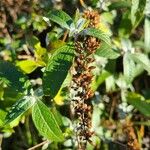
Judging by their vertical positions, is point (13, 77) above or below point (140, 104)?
above

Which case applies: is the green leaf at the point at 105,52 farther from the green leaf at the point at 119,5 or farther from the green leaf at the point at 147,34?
the green leaf at the point at 147,34

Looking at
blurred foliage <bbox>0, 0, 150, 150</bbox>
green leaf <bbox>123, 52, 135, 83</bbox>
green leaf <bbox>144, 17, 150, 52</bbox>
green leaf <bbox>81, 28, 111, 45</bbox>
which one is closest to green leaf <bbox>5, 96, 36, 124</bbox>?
blurred foliage <bbox>0, 0, 150, 150</bbox>

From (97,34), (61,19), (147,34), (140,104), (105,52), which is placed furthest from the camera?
(147,34)

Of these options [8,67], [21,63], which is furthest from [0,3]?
[8,67]

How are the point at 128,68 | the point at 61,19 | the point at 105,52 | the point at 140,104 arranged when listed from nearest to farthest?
the point at 61,19 → the point at 105,52 → the point at 128,68 → the point at 140,104

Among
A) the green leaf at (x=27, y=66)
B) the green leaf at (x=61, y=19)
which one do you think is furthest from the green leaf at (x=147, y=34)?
the green leaf at (x=61, y=19)

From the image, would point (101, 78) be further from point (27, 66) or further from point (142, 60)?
point (27, 66)

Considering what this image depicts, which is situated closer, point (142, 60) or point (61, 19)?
point (61, 19)

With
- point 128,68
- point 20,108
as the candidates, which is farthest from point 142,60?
point 20,108
